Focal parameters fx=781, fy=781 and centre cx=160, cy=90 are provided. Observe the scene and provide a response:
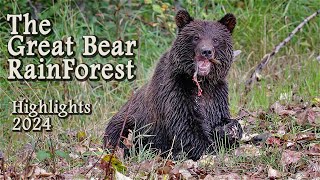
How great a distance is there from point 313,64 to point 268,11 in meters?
1.79

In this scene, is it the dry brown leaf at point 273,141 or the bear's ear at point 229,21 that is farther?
the bear's ear at point 229,21

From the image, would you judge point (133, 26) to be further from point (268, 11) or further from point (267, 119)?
point (267, 119)

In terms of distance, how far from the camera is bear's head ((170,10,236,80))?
22.1 ft

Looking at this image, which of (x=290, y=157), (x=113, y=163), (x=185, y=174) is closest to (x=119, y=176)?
(x=113, y=163)

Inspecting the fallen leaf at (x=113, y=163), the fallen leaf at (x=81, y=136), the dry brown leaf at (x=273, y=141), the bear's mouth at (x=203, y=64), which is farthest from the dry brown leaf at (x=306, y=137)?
the fallen leaf at (x=81, y=136)

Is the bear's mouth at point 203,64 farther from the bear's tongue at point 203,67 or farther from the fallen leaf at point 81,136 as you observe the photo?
the fallen leaf at point 81,136

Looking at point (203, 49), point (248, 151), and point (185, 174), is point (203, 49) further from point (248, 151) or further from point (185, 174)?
point (185, 174)

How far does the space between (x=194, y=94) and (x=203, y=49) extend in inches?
19.7

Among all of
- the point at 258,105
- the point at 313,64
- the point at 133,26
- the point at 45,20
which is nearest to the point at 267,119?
the point at 258,105

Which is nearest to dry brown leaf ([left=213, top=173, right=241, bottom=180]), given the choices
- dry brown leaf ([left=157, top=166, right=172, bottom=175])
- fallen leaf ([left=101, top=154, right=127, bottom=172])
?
dry brown leaf ([left=157, top=166, right=172, bottom=175])

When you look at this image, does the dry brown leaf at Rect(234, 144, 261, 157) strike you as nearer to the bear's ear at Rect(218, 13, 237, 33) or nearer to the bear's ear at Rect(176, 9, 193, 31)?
the bear's ear at Rect(218, 13, 237, 33)

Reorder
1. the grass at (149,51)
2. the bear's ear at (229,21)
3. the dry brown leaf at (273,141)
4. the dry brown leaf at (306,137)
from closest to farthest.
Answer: the dry brown leaf at (273,141)
the dry brown leaf at (306,137)
the bear's ear at (229,21)
the grass at (149,51)

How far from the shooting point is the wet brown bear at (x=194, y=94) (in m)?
6.80

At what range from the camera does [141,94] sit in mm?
7488
